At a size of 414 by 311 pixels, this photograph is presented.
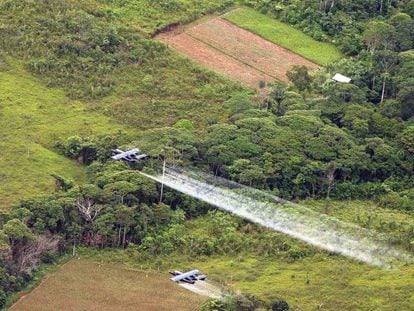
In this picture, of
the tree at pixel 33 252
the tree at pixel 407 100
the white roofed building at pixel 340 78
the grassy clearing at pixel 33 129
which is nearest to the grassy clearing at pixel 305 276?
the tree at pixel 33 252

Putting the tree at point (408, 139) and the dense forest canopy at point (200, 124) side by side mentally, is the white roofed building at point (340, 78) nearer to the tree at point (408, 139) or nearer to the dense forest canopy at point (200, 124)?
the dense forest canopy at point (200, 124)

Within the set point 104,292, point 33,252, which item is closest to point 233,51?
point 33,252

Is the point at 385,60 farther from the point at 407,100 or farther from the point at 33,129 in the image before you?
the point at 33,129

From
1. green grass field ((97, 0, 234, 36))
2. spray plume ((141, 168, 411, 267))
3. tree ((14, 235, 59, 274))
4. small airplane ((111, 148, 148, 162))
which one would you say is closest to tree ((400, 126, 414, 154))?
spray plume ((141, 168, 411, 267))

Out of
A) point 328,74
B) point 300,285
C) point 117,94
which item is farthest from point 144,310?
point 328,74

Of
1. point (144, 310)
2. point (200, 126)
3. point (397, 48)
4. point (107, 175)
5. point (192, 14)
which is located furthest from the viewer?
point (192, 14)

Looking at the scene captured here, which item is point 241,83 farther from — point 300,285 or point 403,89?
point 300,285
